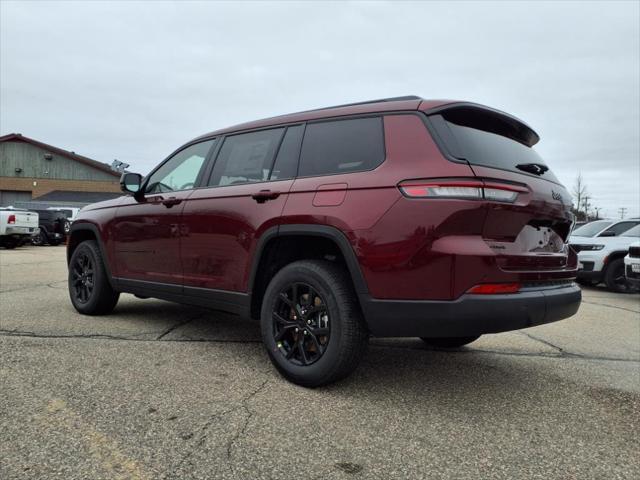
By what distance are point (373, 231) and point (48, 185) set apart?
1899 inches

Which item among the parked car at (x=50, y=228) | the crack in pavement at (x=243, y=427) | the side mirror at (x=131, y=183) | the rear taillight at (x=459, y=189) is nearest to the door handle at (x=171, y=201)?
the side mirror at (x=131, y=183)

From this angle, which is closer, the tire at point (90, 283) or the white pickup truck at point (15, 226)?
the tire at point (90, 283)

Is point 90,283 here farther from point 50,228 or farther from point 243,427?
point 50,228

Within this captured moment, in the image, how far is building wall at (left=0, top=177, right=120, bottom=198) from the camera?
43719 millimetres

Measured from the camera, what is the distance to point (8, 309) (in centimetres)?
533

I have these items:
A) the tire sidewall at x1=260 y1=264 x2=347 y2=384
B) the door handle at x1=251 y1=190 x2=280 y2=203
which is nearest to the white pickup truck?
the door handle at x1=251 y1=190 x2=280 y2=203

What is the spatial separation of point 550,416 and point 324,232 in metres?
1.65

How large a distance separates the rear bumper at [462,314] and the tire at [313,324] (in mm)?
147

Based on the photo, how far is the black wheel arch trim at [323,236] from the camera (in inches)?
111

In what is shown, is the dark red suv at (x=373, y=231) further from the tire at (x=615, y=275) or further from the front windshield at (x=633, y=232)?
the front windshield at (x=633, y=232)

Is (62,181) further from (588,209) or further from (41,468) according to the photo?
(588,209)

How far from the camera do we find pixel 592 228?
11438 millimetres

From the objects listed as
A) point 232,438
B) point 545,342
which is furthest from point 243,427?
point 545,342

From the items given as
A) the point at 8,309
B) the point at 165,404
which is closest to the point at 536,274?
the point at 165,404
